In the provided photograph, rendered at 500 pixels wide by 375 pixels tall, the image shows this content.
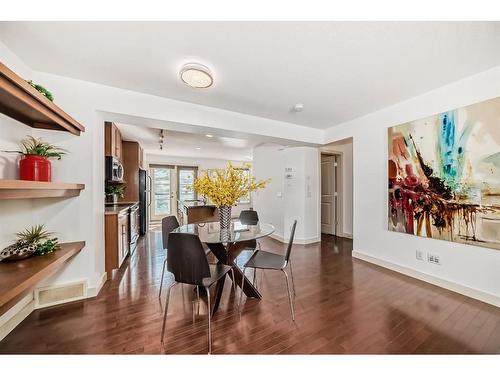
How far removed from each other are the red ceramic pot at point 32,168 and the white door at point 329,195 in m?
5.18

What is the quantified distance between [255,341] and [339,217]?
4.23 metres

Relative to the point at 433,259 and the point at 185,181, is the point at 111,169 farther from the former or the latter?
the point at 433,259

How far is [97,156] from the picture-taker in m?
2.36

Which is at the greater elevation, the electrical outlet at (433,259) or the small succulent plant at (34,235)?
the small succulent plant at (34,235)

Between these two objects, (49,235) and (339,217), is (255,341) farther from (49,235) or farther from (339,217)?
(339,217)

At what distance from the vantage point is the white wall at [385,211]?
2.12 m

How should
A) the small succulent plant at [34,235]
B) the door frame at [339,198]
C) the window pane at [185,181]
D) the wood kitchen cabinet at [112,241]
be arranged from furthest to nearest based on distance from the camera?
the window pane at [185,181], the door frame at [339,198], the wood kitchen cabinet at [112,241], the small succulent plant at [34,235]

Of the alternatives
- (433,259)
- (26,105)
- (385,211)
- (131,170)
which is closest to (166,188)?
(131,170)

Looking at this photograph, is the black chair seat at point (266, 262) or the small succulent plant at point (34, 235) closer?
the small succulent plant at point (34, 235)

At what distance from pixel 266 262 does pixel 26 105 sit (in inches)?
91.6

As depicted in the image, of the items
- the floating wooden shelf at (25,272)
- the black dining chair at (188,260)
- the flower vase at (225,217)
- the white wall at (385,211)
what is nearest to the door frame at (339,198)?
the white wall at (385,211)

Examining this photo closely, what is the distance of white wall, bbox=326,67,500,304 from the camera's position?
2.12m

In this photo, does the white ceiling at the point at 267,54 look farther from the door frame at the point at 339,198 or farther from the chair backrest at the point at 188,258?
the door frame at the point at 339,198

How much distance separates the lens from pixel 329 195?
5.25 m
